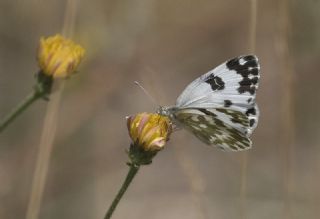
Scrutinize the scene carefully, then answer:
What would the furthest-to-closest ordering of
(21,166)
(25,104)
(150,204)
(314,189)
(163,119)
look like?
(150,204)
(314,189)
(21,166)
(163,119)
(25,104)

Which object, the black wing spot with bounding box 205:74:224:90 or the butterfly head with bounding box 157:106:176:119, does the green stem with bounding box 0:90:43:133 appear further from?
the black wing spot with bounding box 205:74:224:90

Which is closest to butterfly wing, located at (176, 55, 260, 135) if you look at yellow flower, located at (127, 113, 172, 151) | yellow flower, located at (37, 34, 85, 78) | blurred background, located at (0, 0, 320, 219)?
yellow flower, located at (127, 113, 172, 151)

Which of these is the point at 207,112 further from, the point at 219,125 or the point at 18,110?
the point at 18,110

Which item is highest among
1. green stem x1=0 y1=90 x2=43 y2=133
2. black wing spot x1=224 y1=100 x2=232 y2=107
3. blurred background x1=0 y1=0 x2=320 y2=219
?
green stem x1=0 y1=90 x2=43 y2=133

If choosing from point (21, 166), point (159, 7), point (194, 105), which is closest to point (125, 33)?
point (159, 7)

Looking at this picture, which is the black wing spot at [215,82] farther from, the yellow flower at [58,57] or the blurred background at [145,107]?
the blurred background at [145,107]

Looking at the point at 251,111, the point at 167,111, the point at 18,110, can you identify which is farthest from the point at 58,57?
the point at 251,111

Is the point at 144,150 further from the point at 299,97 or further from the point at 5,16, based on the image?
the point at 299,97
